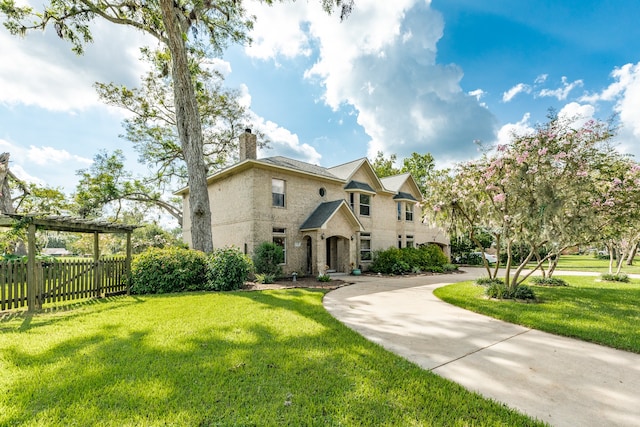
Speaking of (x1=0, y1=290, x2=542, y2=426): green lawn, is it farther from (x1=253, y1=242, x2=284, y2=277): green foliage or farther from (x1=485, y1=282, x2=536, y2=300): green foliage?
(x1=253, y1=242, x2=284, y2=277): green foliage

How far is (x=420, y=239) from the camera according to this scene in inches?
958

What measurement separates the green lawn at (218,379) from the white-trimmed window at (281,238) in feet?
30.7

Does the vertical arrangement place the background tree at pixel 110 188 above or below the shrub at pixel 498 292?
above

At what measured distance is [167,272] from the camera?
10.5 meters

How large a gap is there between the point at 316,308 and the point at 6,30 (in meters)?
18.8

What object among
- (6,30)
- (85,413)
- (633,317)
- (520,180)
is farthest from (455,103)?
(6,30)

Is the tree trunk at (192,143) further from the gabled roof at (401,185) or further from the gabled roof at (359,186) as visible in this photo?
the gabled roof at (401,185)

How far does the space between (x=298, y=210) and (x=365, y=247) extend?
623 cm

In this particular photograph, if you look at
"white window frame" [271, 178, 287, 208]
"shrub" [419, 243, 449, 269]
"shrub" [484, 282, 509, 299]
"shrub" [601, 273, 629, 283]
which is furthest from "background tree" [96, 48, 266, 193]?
"shrub" [601, 273, 629, 283]

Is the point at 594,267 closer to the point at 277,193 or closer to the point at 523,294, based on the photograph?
the point at 523,294

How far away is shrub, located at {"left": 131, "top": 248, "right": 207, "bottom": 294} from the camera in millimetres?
10203

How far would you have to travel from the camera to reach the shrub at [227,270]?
10.8 meters

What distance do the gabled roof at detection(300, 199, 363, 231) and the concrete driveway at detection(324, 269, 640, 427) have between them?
830cm

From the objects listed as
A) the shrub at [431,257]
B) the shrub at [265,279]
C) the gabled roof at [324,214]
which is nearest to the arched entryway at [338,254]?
the gabled roof at [324,214]
